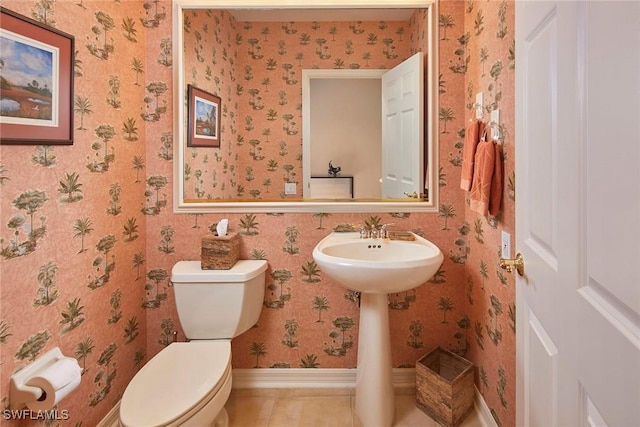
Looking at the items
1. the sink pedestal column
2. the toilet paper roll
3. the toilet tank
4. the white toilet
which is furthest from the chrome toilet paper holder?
the sink pedestal column

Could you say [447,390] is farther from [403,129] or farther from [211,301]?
[403,129]

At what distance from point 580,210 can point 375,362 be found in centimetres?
131

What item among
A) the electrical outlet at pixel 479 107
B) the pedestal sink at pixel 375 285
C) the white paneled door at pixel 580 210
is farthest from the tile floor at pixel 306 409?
the electrical outlet at pixel 479 107

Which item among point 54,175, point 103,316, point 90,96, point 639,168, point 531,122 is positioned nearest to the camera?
point 639,168

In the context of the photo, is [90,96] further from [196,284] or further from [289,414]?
[289,414]

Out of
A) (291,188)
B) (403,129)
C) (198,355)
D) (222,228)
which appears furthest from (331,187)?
(198,355)

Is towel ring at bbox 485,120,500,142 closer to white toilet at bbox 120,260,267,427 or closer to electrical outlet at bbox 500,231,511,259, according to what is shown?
electrical outlet at bbox 500,231,511,259

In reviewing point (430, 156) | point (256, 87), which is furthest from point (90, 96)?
point (430, 156)

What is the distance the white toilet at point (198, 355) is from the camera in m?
1.33

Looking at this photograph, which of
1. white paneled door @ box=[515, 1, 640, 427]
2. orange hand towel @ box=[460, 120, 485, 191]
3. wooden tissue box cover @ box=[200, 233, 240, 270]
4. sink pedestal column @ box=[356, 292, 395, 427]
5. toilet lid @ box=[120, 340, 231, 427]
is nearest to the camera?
white paneled door @ box=[515, 1, 640, 427]

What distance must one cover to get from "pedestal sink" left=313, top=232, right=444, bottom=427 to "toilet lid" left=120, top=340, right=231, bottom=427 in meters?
0.60

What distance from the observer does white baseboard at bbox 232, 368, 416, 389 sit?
215 centimetres

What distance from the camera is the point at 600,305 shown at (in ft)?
2.04

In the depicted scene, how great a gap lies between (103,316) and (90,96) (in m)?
0.95
